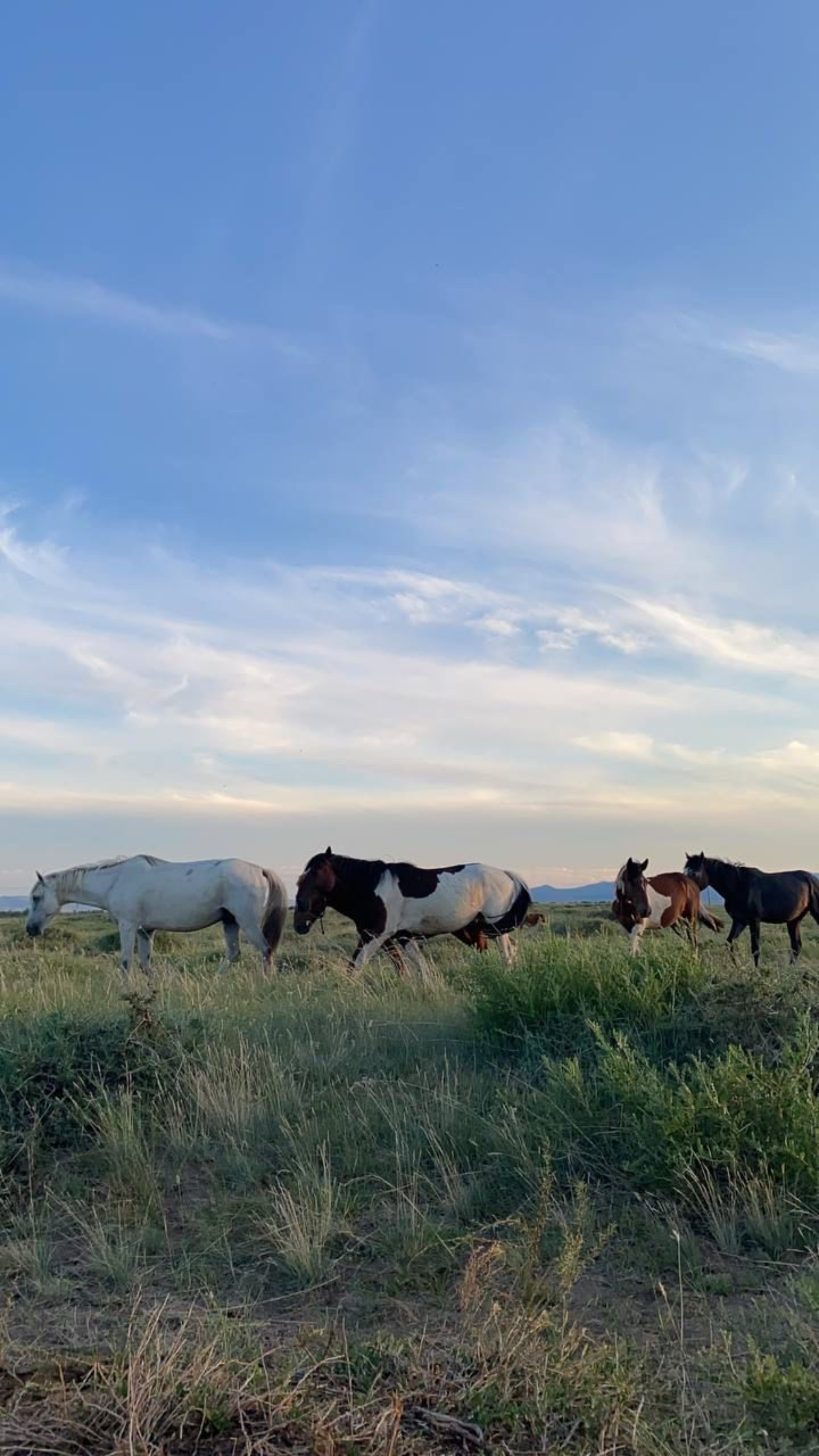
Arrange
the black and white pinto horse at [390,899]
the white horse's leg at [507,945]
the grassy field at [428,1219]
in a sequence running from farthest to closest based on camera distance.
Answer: the black and white pinto horse at [390,899], the white horse's leg at [507,945], the grassy field at [428,1219]

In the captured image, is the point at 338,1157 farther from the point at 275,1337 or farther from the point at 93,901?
the point at 93,901

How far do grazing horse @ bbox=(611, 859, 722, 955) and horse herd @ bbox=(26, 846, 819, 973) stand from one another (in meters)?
0.02

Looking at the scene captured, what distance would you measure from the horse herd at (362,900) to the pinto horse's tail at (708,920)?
0.03m

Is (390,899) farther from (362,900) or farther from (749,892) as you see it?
(749,892)

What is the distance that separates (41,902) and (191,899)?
260cm

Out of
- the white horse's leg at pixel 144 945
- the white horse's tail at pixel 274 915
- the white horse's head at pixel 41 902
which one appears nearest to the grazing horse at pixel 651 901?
the white horse's tail at pixel 274 915

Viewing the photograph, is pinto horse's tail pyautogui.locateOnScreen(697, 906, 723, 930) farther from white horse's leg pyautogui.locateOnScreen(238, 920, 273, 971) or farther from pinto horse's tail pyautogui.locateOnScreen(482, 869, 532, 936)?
white horse's leg pyautogui.locateOnScreen(238, 920, 273, 971)

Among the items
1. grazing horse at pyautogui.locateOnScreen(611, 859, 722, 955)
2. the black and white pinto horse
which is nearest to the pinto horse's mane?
the black and white pinto horse

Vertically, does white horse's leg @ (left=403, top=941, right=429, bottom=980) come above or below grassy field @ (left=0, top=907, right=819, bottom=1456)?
above

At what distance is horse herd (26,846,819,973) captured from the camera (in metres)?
12.8

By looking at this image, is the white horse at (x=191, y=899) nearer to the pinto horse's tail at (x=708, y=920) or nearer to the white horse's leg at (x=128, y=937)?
the white horse's leg at (x=128, y=937)

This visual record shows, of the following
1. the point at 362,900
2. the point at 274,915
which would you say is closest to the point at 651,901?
the point at 362,900

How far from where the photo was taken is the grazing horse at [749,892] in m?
16.7

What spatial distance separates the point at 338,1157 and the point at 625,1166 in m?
1.31
